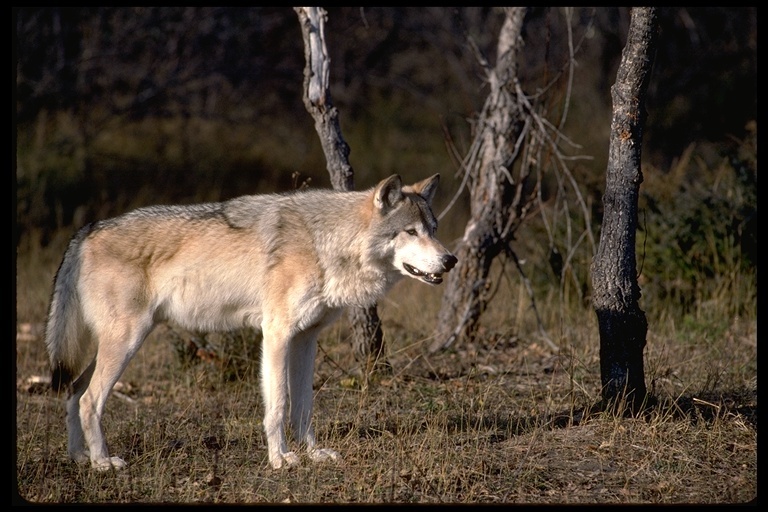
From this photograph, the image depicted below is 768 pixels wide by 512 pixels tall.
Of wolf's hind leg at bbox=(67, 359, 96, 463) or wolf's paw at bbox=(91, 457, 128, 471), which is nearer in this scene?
wolf's paw at bbox=(91, 457, 128, 471)

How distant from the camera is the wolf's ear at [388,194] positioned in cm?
541

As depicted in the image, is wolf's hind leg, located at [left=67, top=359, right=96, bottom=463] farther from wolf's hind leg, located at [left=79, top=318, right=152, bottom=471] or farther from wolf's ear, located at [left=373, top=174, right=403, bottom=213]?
wolf's ear, located at [left=373, top=174, right=403, bottom=213]

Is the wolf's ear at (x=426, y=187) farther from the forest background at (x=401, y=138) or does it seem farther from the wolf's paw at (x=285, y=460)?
the wolf's paw at (x=285, y=460)

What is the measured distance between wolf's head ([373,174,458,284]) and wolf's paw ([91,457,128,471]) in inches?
84.6

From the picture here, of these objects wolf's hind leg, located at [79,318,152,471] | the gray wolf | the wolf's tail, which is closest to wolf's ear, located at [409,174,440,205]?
the gray wolf

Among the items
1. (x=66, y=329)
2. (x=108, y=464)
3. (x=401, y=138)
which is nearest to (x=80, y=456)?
(x=108, y=464)

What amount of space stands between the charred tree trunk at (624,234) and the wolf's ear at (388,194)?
4.61 ft

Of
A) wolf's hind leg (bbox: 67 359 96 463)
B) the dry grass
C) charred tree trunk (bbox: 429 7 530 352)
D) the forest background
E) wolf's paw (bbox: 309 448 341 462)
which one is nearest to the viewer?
the dry grass

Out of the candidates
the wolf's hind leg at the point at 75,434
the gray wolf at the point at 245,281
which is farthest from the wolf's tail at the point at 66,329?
the wolf's hind leg at the point at 75,434

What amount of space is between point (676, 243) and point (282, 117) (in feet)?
36.3

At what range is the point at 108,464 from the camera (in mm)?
5336

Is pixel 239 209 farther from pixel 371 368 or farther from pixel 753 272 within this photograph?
pixel 753 272

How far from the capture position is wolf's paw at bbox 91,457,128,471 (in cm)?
529
